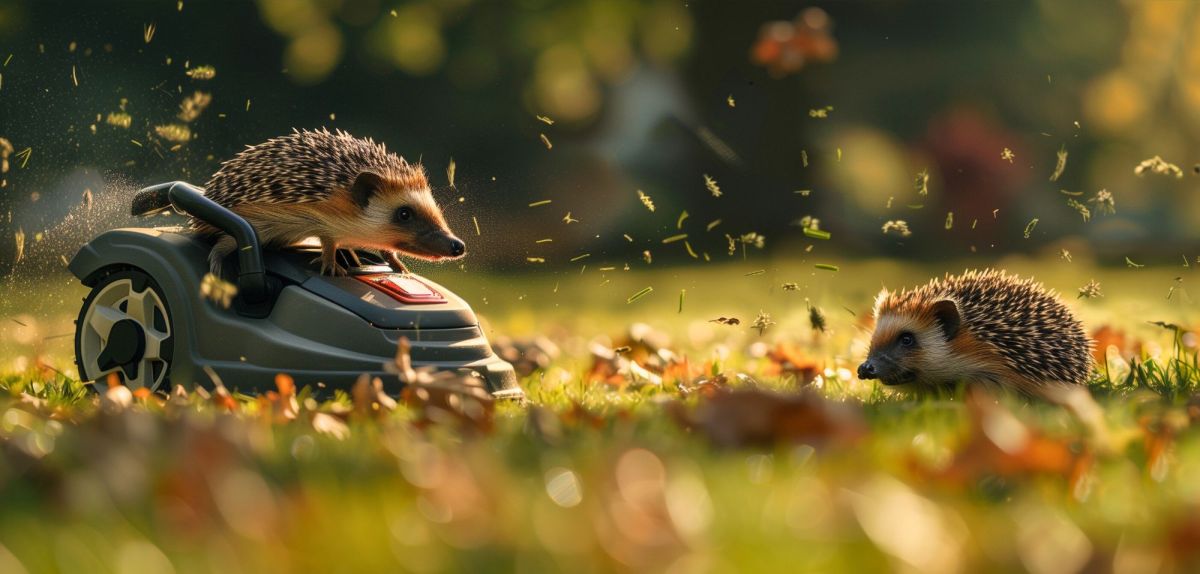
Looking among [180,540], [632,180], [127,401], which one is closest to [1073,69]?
[632,180]

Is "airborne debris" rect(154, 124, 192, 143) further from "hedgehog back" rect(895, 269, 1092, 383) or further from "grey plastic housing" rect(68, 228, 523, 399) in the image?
"hedgehog back" rect(895, 269, 1092, 383)

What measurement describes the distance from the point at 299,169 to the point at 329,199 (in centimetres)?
19

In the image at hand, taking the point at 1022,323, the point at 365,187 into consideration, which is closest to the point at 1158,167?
the point at 1022,323

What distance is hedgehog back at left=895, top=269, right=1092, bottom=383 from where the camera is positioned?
4387 mm

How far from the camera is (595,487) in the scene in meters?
1.87

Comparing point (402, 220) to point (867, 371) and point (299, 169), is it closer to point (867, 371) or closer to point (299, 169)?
point (299, 169)

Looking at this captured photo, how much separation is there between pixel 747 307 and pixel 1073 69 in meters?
6.81

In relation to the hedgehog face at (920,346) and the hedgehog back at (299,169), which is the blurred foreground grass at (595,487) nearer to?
the hedgehog face at (920,346)

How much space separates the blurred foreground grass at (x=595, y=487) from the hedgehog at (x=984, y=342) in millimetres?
716

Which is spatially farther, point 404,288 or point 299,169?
point 299,169

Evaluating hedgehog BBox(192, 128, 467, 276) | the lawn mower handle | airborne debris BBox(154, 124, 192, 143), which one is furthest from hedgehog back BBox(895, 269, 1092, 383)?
airborne debris BBox(154, 124, 192, 143)

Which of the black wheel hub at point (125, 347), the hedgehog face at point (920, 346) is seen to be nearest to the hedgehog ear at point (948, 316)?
the hedgehog face at point (920, 346)

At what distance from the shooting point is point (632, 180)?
44.7 ft

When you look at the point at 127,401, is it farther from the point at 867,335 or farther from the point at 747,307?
the point at 747,307
